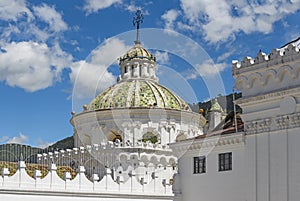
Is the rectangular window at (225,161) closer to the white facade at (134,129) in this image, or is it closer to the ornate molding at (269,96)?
the ornate molding at (269,96)

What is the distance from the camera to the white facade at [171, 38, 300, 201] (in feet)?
68.7

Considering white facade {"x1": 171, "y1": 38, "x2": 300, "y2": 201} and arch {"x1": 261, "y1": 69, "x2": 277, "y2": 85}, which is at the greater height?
arch {"x1": 261, "y1": 69, "x2": 277, "y2": 85}

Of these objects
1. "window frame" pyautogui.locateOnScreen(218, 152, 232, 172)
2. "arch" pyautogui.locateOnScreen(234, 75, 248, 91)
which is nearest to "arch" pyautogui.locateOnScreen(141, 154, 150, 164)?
"window frame" pyautogui.locateOnScreen(218, 152, 232, 172)

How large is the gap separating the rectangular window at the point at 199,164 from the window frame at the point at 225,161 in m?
1.07

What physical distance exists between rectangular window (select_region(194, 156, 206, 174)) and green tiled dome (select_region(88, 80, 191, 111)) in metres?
17.2

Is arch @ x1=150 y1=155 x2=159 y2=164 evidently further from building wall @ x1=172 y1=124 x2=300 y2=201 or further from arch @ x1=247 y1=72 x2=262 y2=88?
arch @ x1=247 y1=72 x2=262 y2=88

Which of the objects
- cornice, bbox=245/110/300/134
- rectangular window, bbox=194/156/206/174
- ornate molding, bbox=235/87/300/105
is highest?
ornate molding, bbox=235/87/300/105

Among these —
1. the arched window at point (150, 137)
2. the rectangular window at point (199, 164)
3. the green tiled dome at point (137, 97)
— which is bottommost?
the rectangular window at point (199, 164)

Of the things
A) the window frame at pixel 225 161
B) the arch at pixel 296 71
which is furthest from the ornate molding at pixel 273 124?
the window frame at pixel 225 161

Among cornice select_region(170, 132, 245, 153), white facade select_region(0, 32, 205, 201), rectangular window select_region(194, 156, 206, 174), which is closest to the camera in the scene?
cornice select_region(170, 132, 245, 153)

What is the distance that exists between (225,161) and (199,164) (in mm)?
1751

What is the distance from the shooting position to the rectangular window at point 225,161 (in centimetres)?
2469

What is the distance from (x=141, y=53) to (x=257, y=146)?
2801cm

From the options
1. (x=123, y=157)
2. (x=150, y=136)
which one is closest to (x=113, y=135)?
(x=150, y=136)
